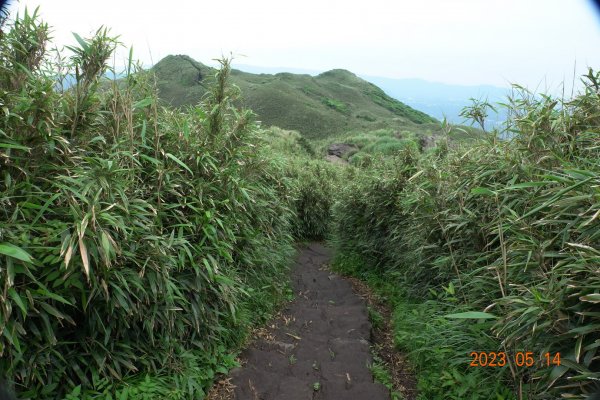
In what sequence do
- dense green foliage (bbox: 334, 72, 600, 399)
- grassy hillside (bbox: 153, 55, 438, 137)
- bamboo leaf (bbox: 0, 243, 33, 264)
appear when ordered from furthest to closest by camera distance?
1. grassy hillside (bbox: 153, 55, 438, 137)
2. dense green foliage (bbox: 334, 72, 600, 399)
3. bamboo leaf (bbox: 0, 243, 33, 264)

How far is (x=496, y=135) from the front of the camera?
3463 millimetres

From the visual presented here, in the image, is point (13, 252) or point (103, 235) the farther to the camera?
point (103, 235)

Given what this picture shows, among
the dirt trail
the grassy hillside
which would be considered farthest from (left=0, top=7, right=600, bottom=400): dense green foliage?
the grassy hillside

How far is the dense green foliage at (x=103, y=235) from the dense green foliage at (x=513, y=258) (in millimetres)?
1805

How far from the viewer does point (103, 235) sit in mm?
1947

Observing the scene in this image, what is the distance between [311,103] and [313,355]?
144ft

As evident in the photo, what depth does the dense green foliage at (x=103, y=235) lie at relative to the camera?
193cm
